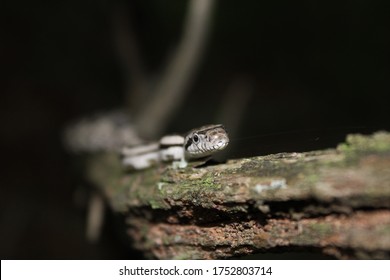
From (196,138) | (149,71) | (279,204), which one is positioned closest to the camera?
(279,204)

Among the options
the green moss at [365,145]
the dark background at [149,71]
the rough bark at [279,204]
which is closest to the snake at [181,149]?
the rough bark at [279,204]

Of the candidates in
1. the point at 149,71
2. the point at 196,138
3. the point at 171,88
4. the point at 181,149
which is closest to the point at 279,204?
the point at 196,138

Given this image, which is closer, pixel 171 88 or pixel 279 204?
pixel 279 204

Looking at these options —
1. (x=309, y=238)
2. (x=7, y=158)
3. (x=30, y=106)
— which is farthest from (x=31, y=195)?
(x=309, y=238)

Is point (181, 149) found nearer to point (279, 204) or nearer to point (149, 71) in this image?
point (279, 204)

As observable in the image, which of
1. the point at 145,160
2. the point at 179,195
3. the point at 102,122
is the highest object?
the point at 102,122

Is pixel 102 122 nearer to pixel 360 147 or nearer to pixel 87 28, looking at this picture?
pixel 87 28

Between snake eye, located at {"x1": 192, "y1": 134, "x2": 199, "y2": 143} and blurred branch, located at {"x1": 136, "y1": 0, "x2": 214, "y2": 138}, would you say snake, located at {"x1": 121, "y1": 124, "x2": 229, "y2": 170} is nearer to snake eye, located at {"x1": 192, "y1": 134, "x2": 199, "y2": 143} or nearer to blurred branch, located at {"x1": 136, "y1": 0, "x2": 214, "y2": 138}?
snake eye, located at {"x1": 192, "y1": 134, "x2": 199, "y2": 143}

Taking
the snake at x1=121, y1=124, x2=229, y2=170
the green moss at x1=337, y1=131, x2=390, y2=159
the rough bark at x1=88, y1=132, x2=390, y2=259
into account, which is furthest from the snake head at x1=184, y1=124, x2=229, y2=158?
the green moss at x1=337, y1=131, x2=390, y2=159
